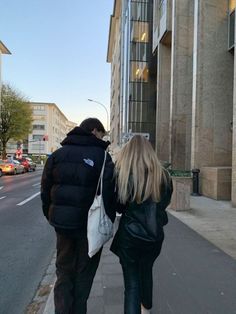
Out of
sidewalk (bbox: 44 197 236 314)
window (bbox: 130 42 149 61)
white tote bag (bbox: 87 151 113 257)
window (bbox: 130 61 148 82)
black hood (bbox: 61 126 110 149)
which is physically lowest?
sidewalk (bbox: 44 197 236 314)

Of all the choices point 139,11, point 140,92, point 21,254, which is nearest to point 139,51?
point 140,92

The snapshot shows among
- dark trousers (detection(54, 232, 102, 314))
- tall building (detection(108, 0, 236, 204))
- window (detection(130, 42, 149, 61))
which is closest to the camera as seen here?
dark trousers (detection(54, 232, 102, 314))

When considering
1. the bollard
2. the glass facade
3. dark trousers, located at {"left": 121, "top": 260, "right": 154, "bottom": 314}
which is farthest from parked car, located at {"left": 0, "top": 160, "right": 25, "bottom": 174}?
dark trousers, located at {"left": 121, "top": 260, "right": 154, "bottom": 314}

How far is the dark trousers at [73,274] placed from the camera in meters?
3.10

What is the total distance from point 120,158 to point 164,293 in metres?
1.93

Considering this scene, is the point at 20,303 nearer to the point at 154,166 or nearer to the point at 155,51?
the point at 154,166

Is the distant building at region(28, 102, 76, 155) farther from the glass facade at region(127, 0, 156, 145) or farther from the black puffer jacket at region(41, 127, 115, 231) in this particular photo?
the black puffer jacket at region(41, 127, 115, 231)

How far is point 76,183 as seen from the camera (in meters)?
2.99

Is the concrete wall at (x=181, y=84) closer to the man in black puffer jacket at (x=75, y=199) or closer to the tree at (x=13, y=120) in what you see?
the man in black puffer jacket at (x=75, y=199)

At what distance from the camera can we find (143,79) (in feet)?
108

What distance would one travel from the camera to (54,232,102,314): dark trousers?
3100 mm

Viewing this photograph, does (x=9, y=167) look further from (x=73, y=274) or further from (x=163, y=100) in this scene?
(x=73, y=274)

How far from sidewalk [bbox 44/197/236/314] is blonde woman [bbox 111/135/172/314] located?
76 centimetres

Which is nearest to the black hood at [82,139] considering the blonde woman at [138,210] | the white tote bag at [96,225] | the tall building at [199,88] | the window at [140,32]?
the blonde woman at [138,210]
